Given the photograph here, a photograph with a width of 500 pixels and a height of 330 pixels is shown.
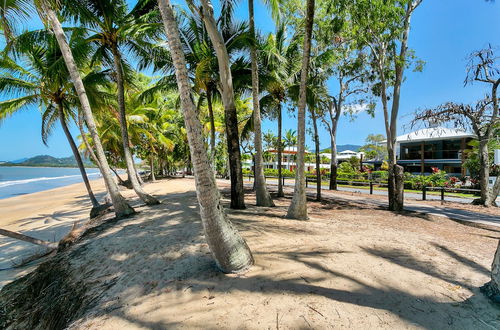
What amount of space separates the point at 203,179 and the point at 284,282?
1796 mm

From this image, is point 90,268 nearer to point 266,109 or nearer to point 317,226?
point 317,226

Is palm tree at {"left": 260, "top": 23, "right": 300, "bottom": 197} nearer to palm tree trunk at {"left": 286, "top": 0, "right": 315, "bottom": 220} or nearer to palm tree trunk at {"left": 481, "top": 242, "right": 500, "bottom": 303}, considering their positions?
palm tree trunk at {"left": 286, "top": 0, "right": 315, "bottom": 220}

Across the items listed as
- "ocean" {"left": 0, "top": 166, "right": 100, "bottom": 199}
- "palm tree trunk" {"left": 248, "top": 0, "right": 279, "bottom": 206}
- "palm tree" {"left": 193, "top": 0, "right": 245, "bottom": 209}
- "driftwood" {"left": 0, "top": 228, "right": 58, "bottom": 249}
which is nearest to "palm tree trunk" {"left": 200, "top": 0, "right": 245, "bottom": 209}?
"palm tree" {"left": 193, "top": 0, "right": 245, "bottom": 209}

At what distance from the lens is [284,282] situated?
3037 millimetres

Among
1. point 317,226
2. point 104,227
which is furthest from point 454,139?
point 104,227

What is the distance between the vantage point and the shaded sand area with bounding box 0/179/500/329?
8.23 feet

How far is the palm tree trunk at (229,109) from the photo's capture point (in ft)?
19.3

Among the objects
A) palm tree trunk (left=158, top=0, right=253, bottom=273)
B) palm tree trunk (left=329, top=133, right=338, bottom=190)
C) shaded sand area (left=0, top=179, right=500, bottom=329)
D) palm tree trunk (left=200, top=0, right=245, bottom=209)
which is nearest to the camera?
shaded sand area (left=0, top=179, right=500, bottom=329)

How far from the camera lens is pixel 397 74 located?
8.88 meters

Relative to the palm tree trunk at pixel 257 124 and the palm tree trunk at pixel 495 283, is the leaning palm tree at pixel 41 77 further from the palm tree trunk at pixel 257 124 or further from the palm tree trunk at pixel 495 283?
the palm tree trunk at pixel 495 283

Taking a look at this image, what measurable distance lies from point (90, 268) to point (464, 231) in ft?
31.0

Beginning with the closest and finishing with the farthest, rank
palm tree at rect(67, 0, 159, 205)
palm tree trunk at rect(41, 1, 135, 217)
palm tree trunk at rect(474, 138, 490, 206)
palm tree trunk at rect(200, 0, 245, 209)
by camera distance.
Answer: palm tree trunk at rect(200, 0, 245, 209) < palm tree trunk at rect(41, 1, 135, 217) < palm tree at rect(67, 0, 159, 205) < palm tree trunk at rect(474, 138, 490, 206)

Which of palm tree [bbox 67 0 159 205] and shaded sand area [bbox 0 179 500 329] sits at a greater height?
palm tree [bbox 67 0 159 205]

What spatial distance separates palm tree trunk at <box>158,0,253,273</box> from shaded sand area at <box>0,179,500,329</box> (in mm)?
298
